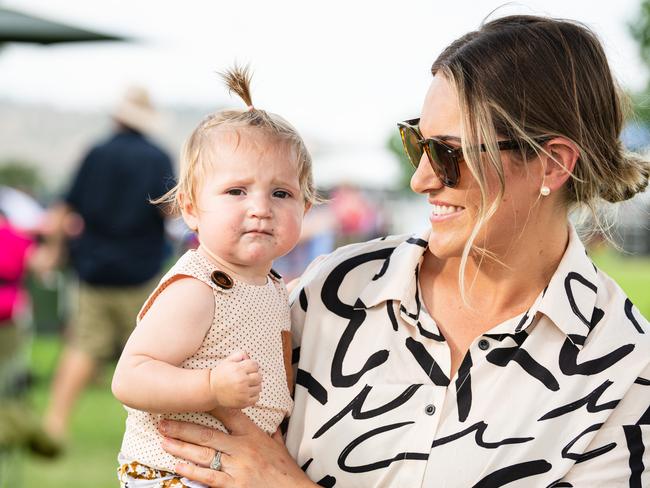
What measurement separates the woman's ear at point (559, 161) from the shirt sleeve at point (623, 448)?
1.69ft

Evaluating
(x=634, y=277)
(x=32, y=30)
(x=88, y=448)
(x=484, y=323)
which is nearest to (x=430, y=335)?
(x=484, y=323)

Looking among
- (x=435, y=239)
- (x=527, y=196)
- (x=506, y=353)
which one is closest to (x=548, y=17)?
(x=527, y=196)

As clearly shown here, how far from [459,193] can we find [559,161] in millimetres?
292

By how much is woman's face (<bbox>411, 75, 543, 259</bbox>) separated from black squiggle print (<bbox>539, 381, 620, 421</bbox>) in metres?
0.42

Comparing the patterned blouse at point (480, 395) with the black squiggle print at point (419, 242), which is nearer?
the patterned blouse at point (480, 395)

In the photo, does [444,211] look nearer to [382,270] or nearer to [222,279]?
[382,270]

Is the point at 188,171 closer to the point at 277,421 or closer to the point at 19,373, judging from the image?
the point at 277,421

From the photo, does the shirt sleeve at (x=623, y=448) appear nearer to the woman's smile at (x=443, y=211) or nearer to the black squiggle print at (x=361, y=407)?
the black squiggle print at (x=361, y=407)

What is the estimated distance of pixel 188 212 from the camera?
2.24 m

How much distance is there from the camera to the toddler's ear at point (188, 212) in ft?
7.28

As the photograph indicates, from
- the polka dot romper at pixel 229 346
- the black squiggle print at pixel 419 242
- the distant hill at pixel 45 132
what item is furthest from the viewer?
the distant hill at pixel 45 132

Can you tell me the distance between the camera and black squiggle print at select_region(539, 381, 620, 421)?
2156 millimetres

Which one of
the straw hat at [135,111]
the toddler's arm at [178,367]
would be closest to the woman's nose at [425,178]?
the toddler's arm at [178,367]

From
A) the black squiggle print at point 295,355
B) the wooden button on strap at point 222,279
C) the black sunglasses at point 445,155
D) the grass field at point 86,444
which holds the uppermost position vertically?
the black sunglasses at point 445,155
